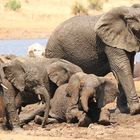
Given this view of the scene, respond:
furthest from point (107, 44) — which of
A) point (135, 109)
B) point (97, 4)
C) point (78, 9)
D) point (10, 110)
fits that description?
point (97, 4)

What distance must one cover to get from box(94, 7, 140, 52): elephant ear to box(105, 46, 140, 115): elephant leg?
0.32 ft

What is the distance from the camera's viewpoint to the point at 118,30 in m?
9.56

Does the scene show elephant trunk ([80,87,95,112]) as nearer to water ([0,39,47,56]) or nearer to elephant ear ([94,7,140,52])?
elephant ear ([94,7,140,52])

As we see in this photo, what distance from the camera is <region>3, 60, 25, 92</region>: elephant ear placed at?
816 centimetres

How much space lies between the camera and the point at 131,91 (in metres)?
9.25

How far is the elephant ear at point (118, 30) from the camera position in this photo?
9414mm

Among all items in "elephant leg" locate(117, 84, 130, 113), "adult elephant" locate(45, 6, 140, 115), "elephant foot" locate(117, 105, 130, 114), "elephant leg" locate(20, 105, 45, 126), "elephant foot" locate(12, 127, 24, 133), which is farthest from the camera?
"elephant leg" locate(117, 84, 130, 113)

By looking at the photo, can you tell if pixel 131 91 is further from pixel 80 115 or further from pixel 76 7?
pixel 76 7

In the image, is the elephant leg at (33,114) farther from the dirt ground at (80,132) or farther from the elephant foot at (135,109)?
the elephant foot at (135,109)

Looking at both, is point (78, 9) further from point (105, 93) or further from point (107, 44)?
point (105, 93)

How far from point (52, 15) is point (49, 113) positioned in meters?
29.0

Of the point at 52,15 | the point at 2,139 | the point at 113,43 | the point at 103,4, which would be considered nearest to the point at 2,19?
the point at 52,15

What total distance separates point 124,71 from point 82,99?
4.81ft

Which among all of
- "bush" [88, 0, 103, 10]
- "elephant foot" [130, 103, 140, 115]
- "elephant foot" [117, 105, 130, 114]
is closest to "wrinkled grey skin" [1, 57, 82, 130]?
"elephant foot" [130, 103, 140, 115]
